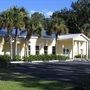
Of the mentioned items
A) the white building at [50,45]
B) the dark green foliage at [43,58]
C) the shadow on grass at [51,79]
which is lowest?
the shadow on grass at [51,79]

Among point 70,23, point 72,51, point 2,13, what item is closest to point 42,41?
point 72,51

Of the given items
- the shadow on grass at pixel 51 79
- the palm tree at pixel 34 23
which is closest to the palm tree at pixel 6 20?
the palm tree at pixel 34 23

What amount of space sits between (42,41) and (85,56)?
895 cm

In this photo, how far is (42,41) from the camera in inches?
2146

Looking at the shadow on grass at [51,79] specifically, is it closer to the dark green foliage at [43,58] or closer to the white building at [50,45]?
the dark green foliage at [43,58]

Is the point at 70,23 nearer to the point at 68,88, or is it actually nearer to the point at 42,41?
the point at 42,41

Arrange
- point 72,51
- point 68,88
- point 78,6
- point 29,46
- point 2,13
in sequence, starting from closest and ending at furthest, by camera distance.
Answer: point 68,88
point 2,13
point 29,46
point 72,51
point 78,6

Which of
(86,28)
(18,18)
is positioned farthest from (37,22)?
(86,28)

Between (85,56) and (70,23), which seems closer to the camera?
(85,56)

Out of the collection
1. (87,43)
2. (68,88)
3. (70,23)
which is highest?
(70,23)

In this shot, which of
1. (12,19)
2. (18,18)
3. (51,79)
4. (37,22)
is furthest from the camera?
(37,22)

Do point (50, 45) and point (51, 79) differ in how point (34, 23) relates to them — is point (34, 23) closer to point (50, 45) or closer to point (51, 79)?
point (50, 45)

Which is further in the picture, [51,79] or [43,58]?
[43,58]

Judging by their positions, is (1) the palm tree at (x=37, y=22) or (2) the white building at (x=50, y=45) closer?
(1) the palm tree at (x=37, y=22)
